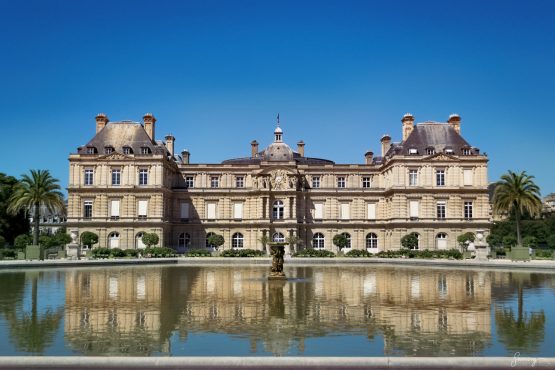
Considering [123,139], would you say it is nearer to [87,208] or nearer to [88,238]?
[87,208]

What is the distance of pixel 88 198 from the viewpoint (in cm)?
6122

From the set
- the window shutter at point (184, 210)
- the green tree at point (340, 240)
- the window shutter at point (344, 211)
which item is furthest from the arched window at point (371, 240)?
the window shutter at point (184, 210)

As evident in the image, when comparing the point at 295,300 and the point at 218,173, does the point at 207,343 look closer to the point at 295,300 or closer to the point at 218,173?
the point at 295,300

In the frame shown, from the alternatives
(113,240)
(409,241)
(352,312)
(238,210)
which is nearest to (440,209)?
(409,241)

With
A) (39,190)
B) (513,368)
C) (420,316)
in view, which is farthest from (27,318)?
(39,190)

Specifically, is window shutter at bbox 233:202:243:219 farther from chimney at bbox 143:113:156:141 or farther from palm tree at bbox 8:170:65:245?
palm tree at bbox 8:170:65:245

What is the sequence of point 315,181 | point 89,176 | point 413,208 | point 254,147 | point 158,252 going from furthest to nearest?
point 254,147 → point 315,181 → point 413,208 → point 89,176 → point 158,252

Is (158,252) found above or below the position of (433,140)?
below

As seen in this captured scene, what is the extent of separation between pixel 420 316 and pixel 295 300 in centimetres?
499

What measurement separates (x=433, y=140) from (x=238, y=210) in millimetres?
23917

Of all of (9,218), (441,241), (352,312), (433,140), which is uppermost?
(433,140)

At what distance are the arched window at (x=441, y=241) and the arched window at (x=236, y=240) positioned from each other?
2219 centimetres

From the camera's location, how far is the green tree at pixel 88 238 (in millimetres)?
56906

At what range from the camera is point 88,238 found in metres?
56.9
